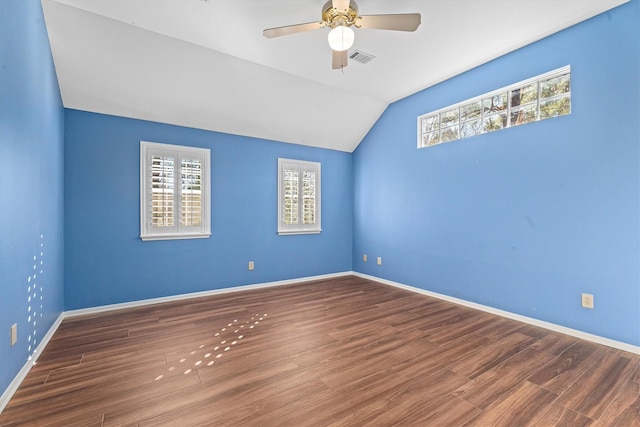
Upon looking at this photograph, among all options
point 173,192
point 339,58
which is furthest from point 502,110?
point 173,192

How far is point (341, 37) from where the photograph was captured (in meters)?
2.20

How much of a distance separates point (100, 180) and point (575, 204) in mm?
5246

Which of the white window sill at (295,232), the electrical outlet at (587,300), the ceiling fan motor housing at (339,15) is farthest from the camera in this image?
the white window sill at (295,232)

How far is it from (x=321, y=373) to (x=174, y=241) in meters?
2.84

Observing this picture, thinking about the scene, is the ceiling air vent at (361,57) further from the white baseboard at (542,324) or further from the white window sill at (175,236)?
the white baseboard at (542,324)

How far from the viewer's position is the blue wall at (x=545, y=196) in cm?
247

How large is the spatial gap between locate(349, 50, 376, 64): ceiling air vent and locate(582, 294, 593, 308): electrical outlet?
332 centimetres

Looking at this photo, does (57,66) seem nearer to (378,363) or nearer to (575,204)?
(378,363)

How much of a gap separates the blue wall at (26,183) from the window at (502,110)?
432 cm

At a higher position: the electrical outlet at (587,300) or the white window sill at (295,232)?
the white window sill at (295,232)

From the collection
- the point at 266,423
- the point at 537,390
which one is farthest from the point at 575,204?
the point at 266,423

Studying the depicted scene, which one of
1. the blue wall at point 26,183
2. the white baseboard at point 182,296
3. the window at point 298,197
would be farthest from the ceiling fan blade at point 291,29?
the white baseboard at point 182,296

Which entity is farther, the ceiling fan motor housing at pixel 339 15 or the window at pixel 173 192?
the window at pixel 173 192

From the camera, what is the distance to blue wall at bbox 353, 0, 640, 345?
97.1 inches
